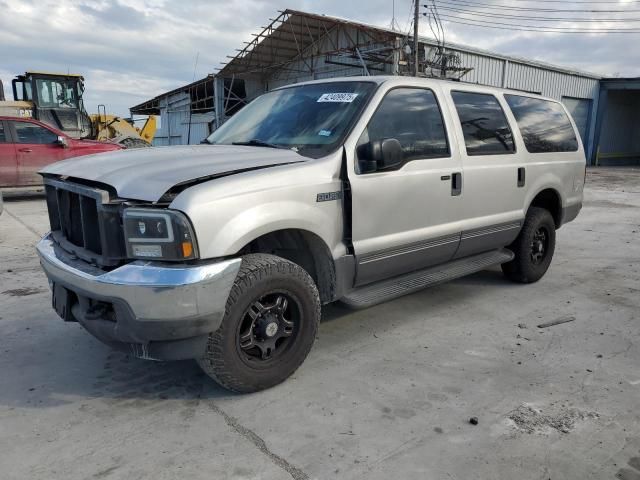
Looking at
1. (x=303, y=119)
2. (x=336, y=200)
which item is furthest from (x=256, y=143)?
(x=336, y=200)

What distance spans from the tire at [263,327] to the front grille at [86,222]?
0.68m

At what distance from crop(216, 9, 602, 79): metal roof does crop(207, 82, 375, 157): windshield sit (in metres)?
16.0

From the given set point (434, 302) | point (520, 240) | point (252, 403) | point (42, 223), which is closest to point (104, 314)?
point (252, 403)

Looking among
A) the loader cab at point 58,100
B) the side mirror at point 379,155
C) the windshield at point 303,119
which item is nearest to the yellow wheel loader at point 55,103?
the loader cab at point 58,100

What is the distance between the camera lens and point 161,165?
289 centimetres

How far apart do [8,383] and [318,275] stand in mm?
2069

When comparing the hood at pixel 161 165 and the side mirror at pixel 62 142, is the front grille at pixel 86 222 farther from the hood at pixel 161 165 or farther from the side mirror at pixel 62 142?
the side mirror at pixel 62 142

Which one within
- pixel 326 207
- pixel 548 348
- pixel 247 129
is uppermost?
pixel 247 129

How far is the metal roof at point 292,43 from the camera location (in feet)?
62.5

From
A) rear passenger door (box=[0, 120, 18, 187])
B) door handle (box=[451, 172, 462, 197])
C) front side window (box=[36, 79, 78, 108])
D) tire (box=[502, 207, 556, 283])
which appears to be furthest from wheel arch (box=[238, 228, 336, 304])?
front side window (box=[36, 79, 78, 108])

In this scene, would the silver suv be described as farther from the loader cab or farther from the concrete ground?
the loader cab

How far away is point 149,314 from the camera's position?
254cm

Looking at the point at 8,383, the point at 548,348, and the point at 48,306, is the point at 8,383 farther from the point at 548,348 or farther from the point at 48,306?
the point at 548,348

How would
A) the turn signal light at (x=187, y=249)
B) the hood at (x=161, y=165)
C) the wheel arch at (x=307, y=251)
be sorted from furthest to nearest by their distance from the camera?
the wheel arch at (x=307, y=251), the hood at (x=161, y=165), the turn signal light at (x=187, y=249)
